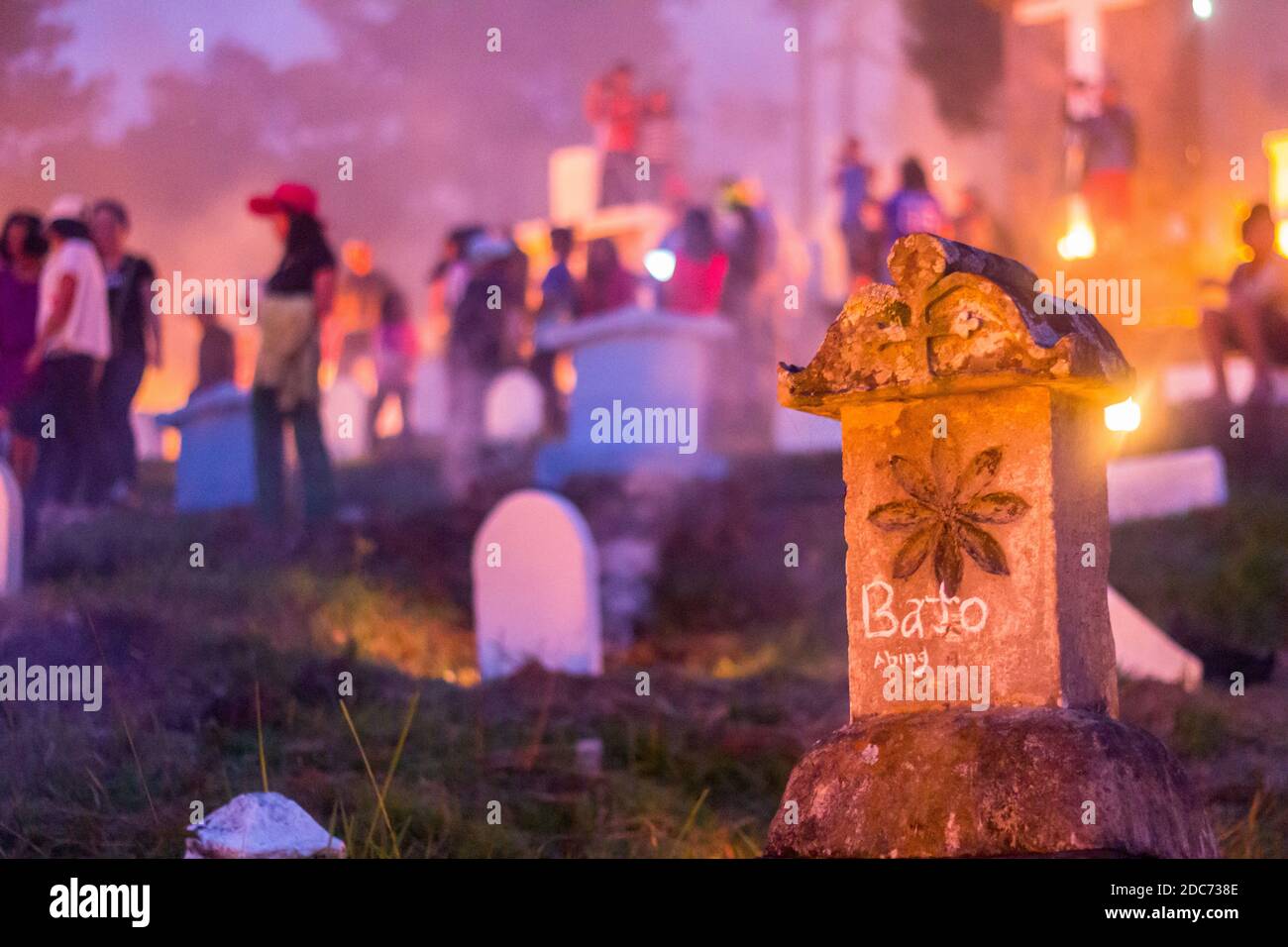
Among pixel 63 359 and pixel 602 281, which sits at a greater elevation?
pixel 602 281

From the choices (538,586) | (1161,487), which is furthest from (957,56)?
(538,586)

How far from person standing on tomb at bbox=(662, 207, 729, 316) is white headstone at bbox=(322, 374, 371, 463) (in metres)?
4.03

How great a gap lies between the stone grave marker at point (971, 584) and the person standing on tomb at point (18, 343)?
7.09 metres

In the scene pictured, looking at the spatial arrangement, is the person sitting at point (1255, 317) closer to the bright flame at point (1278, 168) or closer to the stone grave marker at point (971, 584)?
the bright flame at point (1278, 168)

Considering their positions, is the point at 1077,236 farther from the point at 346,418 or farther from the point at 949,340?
the point at 949,340

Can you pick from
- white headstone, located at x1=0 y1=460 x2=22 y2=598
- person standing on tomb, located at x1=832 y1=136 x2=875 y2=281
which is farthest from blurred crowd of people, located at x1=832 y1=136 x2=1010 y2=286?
white headstone, located at x1=0 y1=460 x2=22 y2=598

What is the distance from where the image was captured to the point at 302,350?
9.01m

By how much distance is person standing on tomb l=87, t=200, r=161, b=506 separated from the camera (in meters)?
9.60

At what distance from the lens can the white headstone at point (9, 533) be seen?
736cm

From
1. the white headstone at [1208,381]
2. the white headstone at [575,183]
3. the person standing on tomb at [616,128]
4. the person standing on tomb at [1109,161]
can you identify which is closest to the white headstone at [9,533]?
the white headstone at [1208,381]

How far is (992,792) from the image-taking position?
320 centimetres

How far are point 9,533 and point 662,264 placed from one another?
19.4ft
